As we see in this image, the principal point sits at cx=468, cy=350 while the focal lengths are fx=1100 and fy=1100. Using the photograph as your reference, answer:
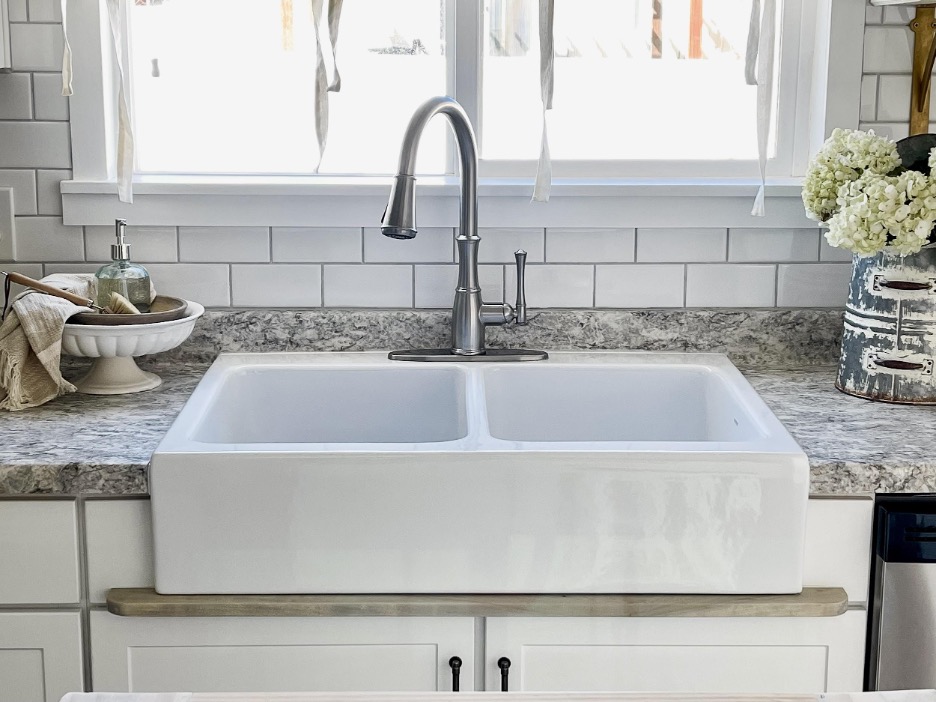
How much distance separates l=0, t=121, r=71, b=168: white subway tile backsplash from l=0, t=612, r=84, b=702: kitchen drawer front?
34.1 inches

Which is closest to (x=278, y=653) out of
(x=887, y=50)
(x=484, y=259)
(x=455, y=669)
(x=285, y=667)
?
(x=285, y=667)

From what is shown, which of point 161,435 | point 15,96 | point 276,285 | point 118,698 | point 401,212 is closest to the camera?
point 118,698

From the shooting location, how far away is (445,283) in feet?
6.68

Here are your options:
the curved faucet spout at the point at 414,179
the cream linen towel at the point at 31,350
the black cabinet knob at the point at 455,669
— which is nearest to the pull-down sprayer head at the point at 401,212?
the curved faucet spout at the point at 414,179

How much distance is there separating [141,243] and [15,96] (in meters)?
0.33

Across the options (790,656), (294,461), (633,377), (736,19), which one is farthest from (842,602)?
(736,19)

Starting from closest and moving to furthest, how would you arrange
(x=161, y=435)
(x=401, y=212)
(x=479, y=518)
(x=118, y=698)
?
1. (x=118, y=698)
2. (x=479, y=518)
3. (x=161, y=435)
4. (x=401, y=212)

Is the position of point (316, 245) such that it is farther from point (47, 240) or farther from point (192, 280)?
point (47, 240)

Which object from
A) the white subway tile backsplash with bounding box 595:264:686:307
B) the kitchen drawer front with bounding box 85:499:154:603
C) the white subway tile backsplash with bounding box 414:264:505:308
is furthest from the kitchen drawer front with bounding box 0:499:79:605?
the white subway tile backsplash with bounding box 595:264:686:307

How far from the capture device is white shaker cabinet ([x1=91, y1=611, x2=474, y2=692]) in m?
1.44

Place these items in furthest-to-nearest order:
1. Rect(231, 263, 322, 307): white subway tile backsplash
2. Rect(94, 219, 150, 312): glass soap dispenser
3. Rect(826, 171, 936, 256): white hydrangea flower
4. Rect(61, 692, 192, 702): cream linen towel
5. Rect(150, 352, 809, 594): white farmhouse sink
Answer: Rect(231, 263, 322, 307): white subway tile backsplash < Rect(94, 219, 150, 312): glass soap dispenser < Rect(826, 171, 936, 256): white hydrangea flower < Rect(150, 352, 809, 594): white farmhouse sink < Rect(61, 692, 192, 702): cream linen towel

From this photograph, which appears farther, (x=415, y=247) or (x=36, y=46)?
(x=415, y=247)

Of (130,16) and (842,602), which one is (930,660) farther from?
(130,16)

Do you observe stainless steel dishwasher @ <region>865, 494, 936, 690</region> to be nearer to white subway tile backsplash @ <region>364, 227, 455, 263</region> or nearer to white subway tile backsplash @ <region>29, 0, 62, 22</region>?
white subway tile backsplash @ <region>364, 227, 455, 263</region>
